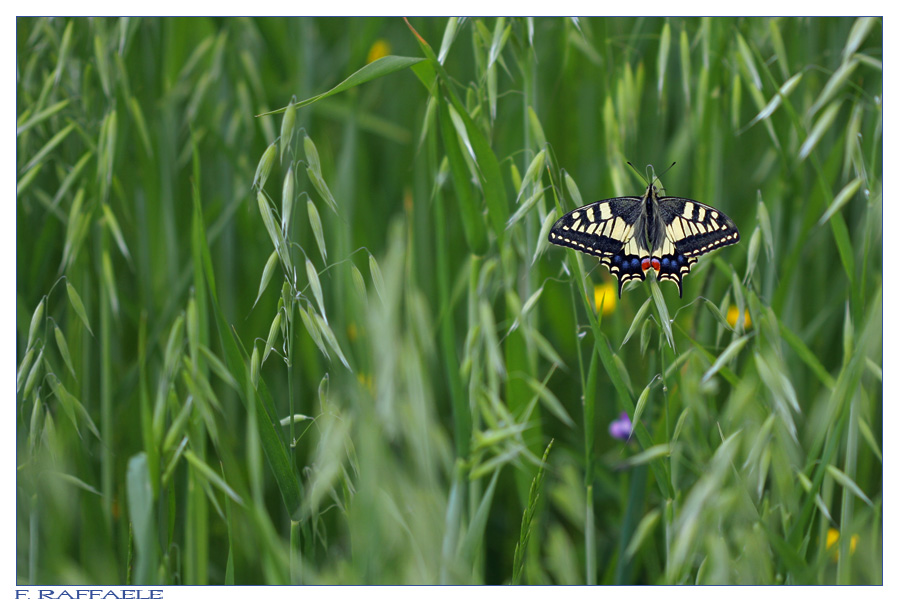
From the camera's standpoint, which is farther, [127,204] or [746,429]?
[127,204]

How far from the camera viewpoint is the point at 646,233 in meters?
0.80

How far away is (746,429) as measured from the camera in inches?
30.8

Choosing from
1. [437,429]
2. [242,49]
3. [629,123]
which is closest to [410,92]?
[242,49]

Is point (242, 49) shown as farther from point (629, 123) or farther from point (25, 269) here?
point (629, 123)

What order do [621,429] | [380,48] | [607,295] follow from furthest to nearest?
1. [380,48]
2. [607,295]
3. [621,429]

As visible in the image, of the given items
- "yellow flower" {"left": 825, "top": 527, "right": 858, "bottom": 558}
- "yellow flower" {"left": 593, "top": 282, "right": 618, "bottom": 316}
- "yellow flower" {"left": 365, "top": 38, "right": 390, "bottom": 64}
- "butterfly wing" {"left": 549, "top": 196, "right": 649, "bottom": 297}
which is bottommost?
"yellow flower" {"left": 825, "top": 527, "right": 858, "bottom": 558}

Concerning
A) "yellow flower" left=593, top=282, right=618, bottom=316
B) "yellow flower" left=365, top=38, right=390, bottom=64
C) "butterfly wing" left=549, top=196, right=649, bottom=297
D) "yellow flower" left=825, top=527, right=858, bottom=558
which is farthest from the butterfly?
"yellow flower" left=365, top=38, right=390, bottom=64

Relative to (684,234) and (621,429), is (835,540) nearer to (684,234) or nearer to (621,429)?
(621,429)

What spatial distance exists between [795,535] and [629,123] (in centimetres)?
59

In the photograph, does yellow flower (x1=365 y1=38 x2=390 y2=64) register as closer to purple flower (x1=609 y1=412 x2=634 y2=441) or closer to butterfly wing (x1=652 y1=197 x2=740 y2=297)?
butterfly wing (x1=652 y1=197 x2=740 y2=297)

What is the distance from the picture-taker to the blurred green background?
74 centimetres

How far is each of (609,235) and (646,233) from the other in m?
0.05

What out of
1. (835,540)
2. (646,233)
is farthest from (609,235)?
(835,540)

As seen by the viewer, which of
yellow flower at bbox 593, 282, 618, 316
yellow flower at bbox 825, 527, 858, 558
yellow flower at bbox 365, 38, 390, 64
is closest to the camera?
yellow flower at bbox 825, 527, 858, 558
